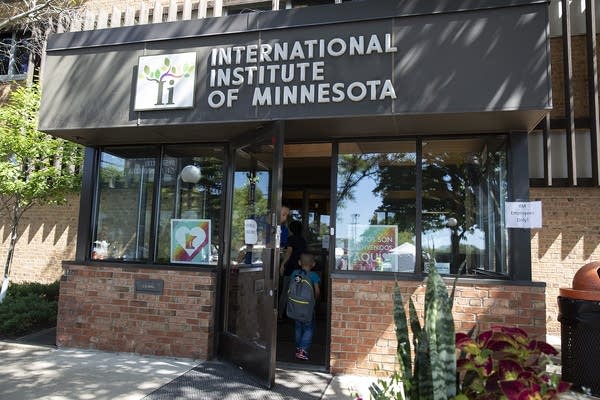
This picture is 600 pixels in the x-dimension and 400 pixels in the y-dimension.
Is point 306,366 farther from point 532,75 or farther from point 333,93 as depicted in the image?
point 532,75

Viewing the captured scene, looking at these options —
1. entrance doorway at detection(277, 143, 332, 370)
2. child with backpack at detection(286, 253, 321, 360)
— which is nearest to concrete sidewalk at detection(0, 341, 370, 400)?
child with backpack at detection(286, 253, 321, 360)

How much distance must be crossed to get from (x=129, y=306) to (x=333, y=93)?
12.0ft

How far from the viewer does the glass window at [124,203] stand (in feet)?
20.4

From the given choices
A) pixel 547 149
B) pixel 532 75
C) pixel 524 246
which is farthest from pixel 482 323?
pixel 547 149

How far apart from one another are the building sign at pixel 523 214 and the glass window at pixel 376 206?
1018 millimetres

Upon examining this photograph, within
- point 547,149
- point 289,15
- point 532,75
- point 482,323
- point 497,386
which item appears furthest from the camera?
point 547,149

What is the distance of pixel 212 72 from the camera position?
207 inches

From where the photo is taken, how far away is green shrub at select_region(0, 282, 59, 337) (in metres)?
6.69

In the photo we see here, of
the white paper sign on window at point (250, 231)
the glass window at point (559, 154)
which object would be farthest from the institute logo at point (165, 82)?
the glass window at point (559, 154)

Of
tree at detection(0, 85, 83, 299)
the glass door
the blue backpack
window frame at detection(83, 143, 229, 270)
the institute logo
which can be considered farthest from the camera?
tree at detection(0, 85, 83, 299)

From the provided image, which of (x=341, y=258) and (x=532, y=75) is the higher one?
(x=532, y=75)

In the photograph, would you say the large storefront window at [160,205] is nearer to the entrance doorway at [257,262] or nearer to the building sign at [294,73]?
the entrance doorway at [257,262]

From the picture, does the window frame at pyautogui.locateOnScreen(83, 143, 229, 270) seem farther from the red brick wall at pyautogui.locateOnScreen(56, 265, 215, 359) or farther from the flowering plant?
the flowering plant

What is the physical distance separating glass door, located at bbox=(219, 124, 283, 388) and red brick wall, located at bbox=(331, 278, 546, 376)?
84cm
